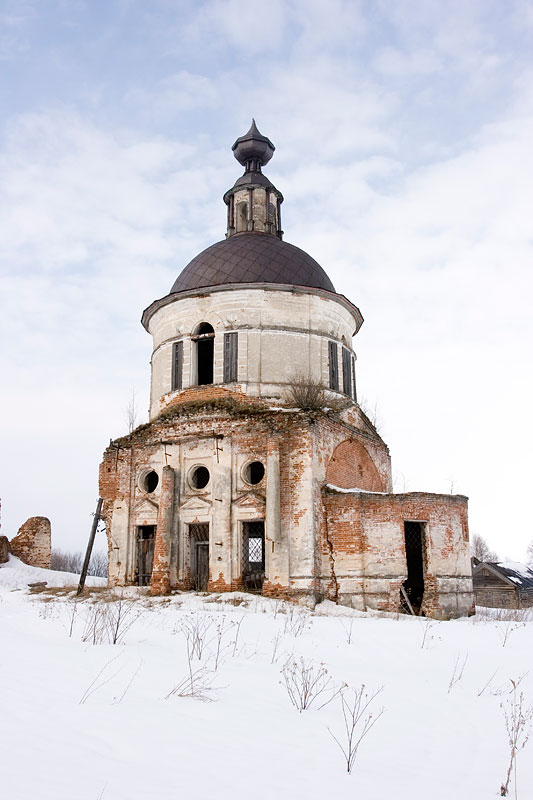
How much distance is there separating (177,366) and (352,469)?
18.2ft

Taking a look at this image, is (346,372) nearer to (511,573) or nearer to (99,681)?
(511,573)

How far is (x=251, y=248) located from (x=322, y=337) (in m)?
3.31

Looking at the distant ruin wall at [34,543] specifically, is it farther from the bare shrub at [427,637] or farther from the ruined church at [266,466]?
the bare shrub at [427,637]

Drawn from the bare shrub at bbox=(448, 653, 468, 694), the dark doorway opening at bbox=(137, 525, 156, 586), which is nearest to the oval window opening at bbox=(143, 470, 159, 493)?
the dark doorway opening at bbox=(137, 525, 156, 586)

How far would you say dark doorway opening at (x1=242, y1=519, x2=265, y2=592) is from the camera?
649 inches

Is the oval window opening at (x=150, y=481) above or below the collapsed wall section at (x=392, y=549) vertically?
above

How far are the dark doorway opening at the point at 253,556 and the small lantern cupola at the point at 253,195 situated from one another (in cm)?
917

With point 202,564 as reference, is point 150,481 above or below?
above

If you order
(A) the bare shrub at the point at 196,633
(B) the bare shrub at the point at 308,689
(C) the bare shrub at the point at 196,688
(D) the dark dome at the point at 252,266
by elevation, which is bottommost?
(B) the bare shrub at the point at 308,689

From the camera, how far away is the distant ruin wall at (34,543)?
2295 centimetres

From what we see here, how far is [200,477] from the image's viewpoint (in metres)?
17.8

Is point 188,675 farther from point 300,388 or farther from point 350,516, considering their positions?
point 300,388

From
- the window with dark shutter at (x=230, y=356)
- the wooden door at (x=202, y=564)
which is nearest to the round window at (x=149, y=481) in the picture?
the wooden door at (x=202, y=564)

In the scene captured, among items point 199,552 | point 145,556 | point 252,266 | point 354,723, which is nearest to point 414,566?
point 199,552
